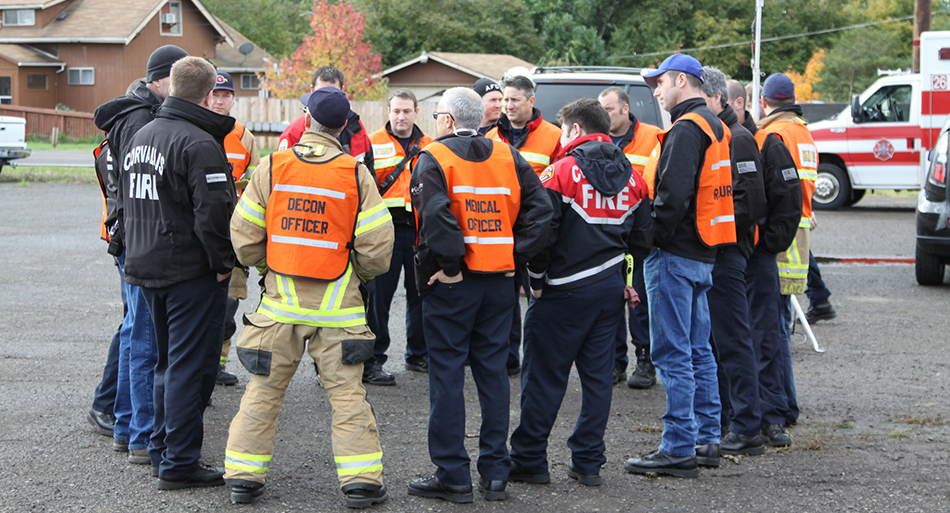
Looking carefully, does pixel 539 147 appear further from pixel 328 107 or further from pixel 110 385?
pixel 110 385

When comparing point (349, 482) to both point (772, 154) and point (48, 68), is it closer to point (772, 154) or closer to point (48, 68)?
point (772, 154)

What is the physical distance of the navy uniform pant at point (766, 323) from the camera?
17.3ft

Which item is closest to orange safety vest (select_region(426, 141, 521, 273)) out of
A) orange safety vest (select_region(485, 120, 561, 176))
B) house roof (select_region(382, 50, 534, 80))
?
orange safety vest (select_region(485, 120, 561, 176))

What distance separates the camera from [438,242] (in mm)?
4105

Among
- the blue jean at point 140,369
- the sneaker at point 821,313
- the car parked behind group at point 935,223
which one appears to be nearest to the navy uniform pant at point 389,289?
the blue jean at point 140,369

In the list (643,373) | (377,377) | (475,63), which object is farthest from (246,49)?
(643,373)

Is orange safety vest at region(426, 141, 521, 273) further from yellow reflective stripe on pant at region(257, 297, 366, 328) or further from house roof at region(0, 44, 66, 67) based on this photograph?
house roof at region(0, 44, 66, 67)

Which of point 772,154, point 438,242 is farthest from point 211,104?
point 772,154

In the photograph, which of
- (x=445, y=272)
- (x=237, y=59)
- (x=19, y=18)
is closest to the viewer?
(x=445, y=272)

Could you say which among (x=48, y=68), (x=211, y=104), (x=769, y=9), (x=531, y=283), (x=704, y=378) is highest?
(x=769, y=9)

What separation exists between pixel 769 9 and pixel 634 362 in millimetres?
46060

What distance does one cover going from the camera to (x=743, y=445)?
4965 mm

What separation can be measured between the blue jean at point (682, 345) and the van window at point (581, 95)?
4924 millimetres

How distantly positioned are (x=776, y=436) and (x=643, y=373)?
4.72 feet
